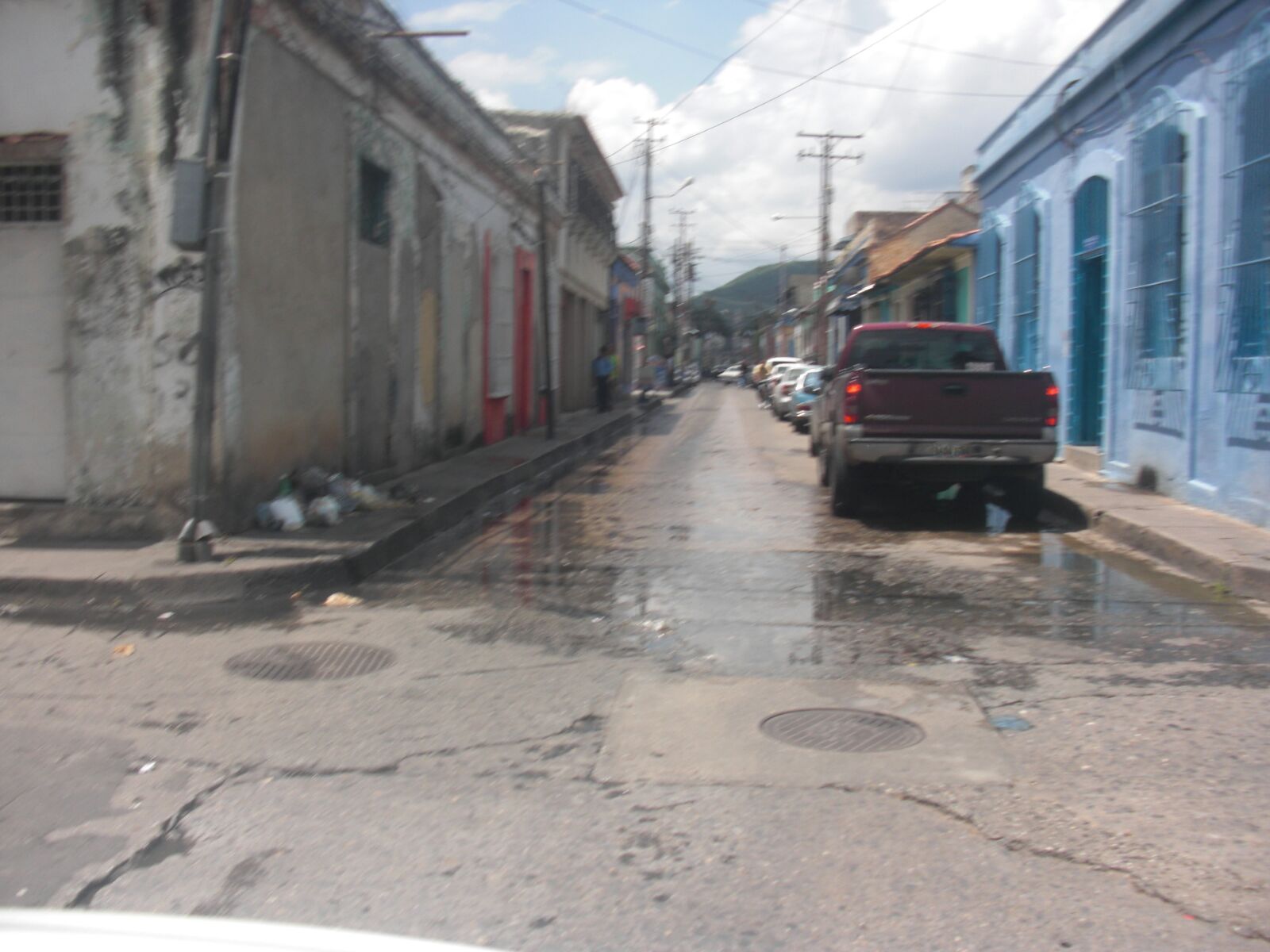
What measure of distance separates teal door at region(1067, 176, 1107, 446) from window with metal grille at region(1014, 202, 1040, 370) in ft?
5.68

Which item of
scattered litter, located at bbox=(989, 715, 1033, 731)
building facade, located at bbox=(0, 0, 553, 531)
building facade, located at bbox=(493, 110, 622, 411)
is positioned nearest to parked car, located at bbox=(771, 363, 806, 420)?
building facade, located at bbox=(493, 110, 622, 411)

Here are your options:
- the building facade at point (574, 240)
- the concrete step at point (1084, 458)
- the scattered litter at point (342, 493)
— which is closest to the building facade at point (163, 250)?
the scattered litter at point (342, 493)

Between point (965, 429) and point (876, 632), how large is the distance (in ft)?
15.6

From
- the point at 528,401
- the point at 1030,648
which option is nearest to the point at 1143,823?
the point at 1030,648

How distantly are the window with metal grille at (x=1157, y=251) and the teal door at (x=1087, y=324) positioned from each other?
1901 millimetres

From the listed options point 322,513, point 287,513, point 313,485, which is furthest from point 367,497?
point 287,513

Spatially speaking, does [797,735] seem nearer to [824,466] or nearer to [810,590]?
[810,590]

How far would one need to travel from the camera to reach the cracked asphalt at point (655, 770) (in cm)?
356

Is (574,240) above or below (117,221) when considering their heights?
above

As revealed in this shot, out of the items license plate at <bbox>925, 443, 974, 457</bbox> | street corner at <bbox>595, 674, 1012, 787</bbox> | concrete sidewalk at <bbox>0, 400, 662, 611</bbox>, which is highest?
license plate at <bbox>925, 443, 974, 457</bbox>

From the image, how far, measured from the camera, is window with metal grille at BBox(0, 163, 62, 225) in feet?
31.1

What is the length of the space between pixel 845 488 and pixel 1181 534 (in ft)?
10.8

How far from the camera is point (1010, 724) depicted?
530cm

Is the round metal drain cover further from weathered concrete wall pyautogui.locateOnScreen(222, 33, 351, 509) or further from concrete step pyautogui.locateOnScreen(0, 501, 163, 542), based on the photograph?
concrete step pyautogui.locateOnScreen(0, 501, 163, 542)
